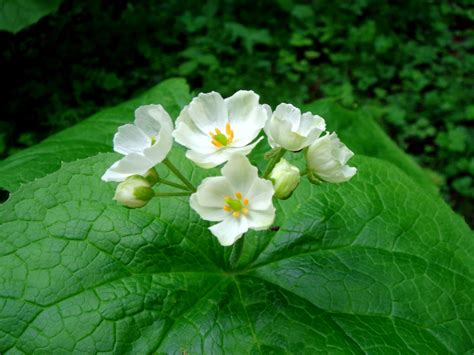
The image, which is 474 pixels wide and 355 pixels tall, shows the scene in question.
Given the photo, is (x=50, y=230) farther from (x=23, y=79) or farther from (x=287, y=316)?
(x=23, y=79)

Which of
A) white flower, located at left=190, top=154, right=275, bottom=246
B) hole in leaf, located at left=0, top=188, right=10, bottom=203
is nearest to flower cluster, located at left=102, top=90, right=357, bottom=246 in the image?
white flower, located at left=190, top=154, right=275, bottom=246

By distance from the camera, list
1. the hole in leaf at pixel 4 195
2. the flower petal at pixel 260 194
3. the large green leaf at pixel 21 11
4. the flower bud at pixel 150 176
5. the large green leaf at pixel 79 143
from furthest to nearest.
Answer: the large green leaf at pixel 21 11 → the hole in leaf at pixel 4 195 → the large green leaf at pixel 79 143 → the flower bud at pixel 150 176 → the flower petal at pixel 260 194

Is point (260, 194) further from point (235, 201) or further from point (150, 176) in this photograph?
point (150, 176)

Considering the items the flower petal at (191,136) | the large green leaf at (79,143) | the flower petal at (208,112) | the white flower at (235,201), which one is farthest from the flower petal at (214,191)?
the large green leaf at (79,143)

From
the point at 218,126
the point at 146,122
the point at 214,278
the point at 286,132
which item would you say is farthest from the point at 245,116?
the point at 214,278

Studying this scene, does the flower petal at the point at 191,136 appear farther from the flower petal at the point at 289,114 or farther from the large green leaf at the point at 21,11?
the large green leaf at the point at 21,11

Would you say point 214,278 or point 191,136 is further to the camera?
point 214,278

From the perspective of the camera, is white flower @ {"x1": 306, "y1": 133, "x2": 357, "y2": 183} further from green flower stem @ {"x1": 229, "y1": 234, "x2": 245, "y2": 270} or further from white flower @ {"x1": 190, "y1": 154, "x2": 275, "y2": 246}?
green flower stem @ {"x1": 229, "y1": 234, "x2": 245, "y2": 270}
